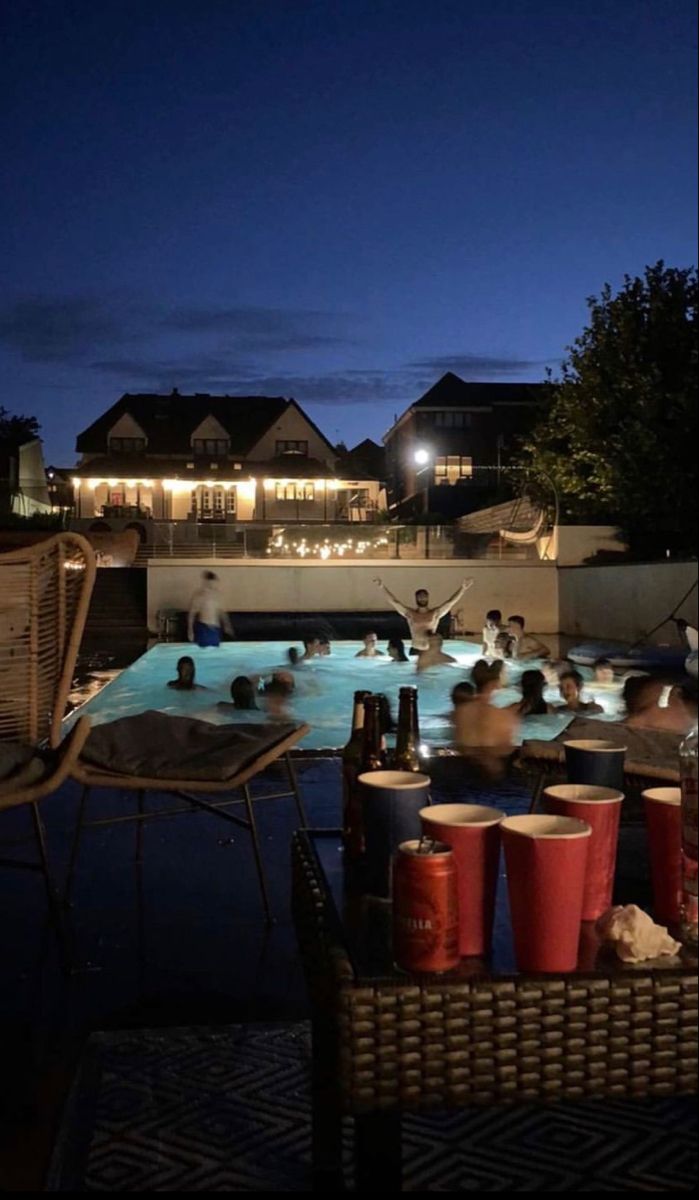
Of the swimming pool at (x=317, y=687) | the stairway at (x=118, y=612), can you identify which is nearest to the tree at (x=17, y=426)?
the stairway at (x=118, y=612)

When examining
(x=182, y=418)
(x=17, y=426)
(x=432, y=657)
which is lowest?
(x=432, y=657)

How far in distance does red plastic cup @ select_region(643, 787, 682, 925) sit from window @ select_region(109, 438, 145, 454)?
43182 mm

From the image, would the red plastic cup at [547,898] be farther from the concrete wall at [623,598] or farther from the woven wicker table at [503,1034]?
the concrete wall at [623,598]

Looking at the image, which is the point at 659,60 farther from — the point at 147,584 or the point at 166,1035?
the point at 147,584

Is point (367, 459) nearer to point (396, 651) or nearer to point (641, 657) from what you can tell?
point (396, 651)

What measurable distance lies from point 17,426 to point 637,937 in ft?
180

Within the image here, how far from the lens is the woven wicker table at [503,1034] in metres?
1.27

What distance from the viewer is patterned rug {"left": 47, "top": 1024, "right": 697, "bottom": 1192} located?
1.83 meters

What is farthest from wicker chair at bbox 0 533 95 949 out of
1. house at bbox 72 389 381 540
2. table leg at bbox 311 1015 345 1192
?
house at bbox 72 389 381 540

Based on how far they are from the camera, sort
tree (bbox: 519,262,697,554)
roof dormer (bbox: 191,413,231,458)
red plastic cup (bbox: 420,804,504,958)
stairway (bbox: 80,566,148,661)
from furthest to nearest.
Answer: roof dormer (bbox: 191,413,231,458)
tree (bbox: 519,262,697,554)
stairway (bbox: 80,566,148,661)
red plastic cup (bbox: 420,804,504,958)

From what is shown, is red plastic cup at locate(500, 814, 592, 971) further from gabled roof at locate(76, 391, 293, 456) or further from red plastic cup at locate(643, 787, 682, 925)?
gabled roof at locate(76, 391, 293, 456)

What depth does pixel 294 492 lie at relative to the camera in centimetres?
4238

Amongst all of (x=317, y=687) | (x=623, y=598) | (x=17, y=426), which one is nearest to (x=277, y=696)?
(x=317, y=687)

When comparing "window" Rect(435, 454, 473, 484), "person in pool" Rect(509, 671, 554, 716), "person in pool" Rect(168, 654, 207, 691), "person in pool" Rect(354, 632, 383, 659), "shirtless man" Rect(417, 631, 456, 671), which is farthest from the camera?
"window" Rect(435, 454, 473, 484)
